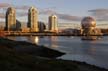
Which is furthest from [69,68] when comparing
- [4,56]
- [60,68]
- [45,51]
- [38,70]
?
[45,51]

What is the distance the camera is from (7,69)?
22688mm

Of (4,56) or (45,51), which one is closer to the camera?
(4,56)

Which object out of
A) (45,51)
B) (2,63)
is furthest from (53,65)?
(45,51)

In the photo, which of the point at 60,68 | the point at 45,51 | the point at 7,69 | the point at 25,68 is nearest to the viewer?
the point at 7,69

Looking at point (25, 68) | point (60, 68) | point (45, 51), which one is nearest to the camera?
point (25, 68)

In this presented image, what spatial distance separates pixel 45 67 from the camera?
2534 centimetres

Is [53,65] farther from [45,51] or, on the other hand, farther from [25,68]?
[45,51]

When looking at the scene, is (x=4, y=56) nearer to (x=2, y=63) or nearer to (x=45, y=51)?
(x=2, y=63)

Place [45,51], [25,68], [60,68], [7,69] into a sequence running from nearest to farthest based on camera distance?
[7,69] < [25,68] < [60,68] < [45,51]

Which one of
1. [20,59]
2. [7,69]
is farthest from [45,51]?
[7,69]

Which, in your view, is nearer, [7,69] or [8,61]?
[7,69]

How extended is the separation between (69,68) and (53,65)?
1365mm

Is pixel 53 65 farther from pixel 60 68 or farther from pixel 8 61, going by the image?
pixel 8 61

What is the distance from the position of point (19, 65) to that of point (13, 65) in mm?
688
